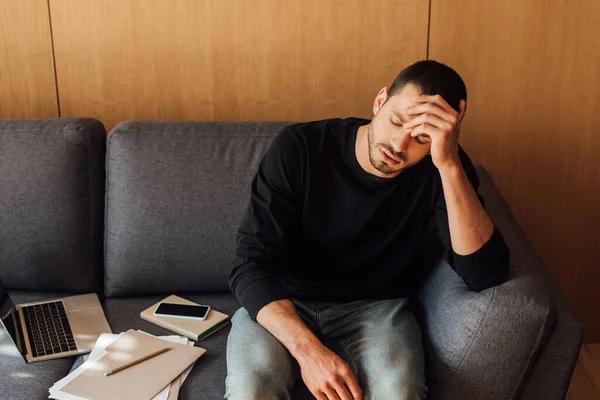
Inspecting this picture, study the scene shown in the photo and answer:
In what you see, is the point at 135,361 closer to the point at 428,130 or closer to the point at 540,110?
the point at 428,130

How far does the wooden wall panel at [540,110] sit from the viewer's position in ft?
7.30

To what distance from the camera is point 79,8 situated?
2.17 m

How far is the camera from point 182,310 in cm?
190

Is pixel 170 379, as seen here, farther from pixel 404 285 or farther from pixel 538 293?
pixel 538 293

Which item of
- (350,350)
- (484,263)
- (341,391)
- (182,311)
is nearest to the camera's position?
(341,391)

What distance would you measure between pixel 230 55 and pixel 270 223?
0.77 m

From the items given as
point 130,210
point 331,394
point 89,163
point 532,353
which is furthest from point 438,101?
point 89,163

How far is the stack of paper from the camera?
60.0 inches

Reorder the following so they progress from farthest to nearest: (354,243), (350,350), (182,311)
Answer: (182,311)
(354,243)
(350,350)

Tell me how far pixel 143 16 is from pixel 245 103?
0.44 m

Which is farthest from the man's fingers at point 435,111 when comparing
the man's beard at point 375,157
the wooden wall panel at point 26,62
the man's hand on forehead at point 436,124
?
the wooden wall panel at point 26,62

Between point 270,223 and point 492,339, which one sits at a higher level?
point 270,223

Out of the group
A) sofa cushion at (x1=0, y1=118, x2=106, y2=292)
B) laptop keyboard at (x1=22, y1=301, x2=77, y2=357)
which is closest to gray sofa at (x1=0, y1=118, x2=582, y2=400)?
sofa cushion at (x1=0, y1=118, x2=106, y2=292)

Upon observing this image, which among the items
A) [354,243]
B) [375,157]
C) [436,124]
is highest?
[436,124]
